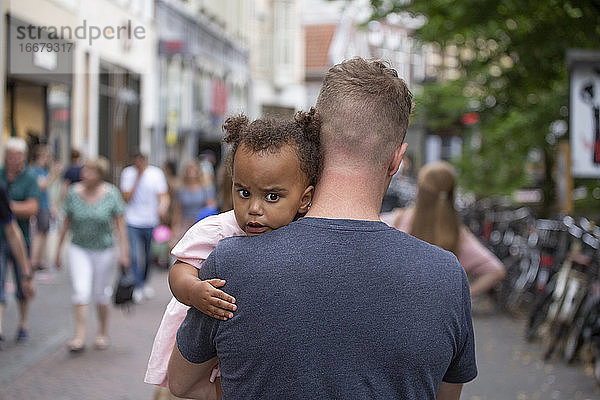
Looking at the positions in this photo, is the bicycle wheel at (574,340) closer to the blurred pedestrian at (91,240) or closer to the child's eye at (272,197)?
the blurred pedestrian at (91,240)

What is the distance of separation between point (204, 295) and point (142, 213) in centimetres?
990

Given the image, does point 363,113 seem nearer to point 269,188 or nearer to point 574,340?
point 269,188

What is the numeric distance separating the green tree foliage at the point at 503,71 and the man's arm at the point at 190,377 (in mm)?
7314

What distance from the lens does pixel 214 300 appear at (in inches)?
83.3

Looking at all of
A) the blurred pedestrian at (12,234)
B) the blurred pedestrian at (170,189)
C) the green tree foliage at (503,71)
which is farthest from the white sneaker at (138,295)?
the green tree foliage at (503,71)

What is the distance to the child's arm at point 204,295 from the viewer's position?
6.91 ft

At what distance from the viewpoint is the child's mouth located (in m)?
2.28

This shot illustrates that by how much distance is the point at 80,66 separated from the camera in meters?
20.3

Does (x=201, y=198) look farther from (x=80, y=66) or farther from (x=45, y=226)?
(x=80, y=66)

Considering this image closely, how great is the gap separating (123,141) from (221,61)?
15390 millimetres

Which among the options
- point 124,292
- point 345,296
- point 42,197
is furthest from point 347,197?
point 42,197

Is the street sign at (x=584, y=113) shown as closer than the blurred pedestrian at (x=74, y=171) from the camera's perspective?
Yes

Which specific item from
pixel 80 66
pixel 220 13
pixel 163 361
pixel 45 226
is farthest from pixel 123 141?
pixel 163 361

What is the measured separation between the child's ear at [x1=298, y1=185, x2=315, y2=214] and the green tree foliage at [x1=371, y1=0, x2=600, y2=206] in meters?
7.16
